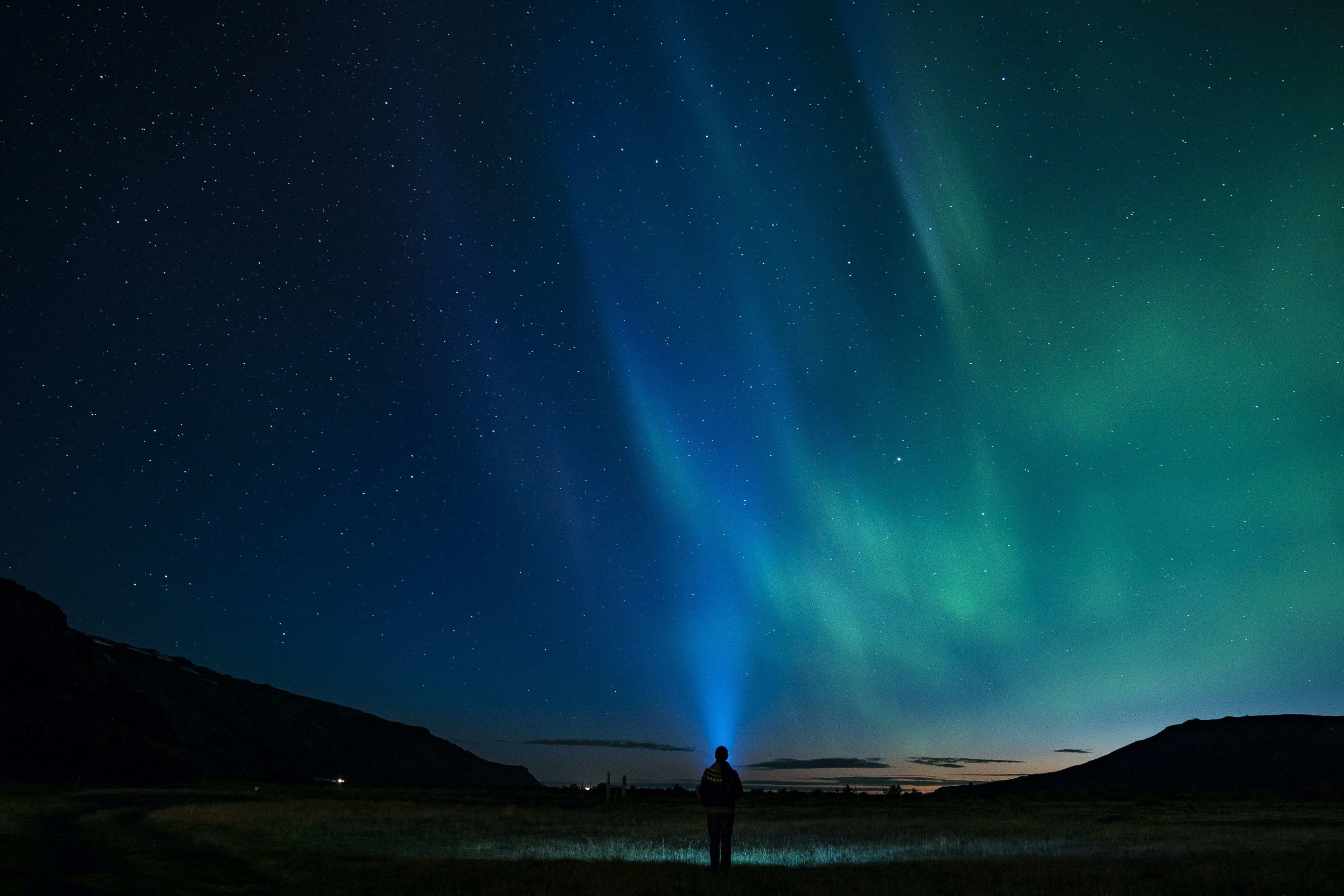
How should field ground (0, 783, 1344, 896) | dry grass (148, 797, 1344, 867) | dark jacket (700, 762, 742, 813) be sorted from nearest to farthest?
field ground (0, 783, 1344, 896), dark jacket (700, 762, 742, 813), dry grass (148, 797, 1344, 867)

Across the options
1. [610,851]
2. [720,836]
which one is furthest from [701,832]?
[720,836]

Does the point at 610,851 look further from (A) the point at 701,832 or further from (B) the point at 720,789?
(A) the point at 701,832

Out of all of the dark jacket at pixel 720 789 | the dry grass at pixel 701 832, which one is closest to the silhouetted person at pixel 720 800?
the dark jacket at pixel 720 789

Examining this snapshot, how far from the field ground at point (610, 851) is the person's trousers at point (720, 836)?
1.92ft

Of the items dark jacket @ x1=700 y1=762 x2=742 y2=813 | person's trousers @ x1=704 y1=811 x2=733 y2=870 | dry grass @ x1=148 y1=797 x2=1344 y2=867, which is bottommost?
dry grass @ x1=148 y1=797 x2=1344 y2=867

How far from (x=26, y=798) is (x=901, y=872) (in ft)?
142

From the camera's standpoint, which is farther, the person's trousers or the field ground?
the person's trousers

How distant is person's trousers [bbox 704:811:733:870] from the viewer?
17375 mm

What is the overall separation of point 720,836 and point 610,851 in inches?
289

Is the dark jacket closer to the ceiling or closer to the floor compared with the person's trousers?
closer to the ceiling

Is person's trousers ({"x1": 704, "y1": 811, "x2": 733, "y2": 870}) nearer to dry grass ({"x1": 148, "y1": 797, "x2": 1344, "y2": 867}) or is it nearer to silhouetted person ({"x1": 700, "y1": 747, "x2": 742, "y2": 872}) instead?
silhouetted person ({"x1": 700, "y1": 747, "x2": 742, "y2": 872})

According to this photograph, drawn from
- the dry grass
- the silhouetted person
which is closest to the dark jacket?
the silhouetted person

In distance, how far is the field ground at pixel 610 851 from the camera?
16.0m

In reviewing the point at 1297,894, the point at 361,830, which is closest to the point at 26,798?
the point at 361,830
